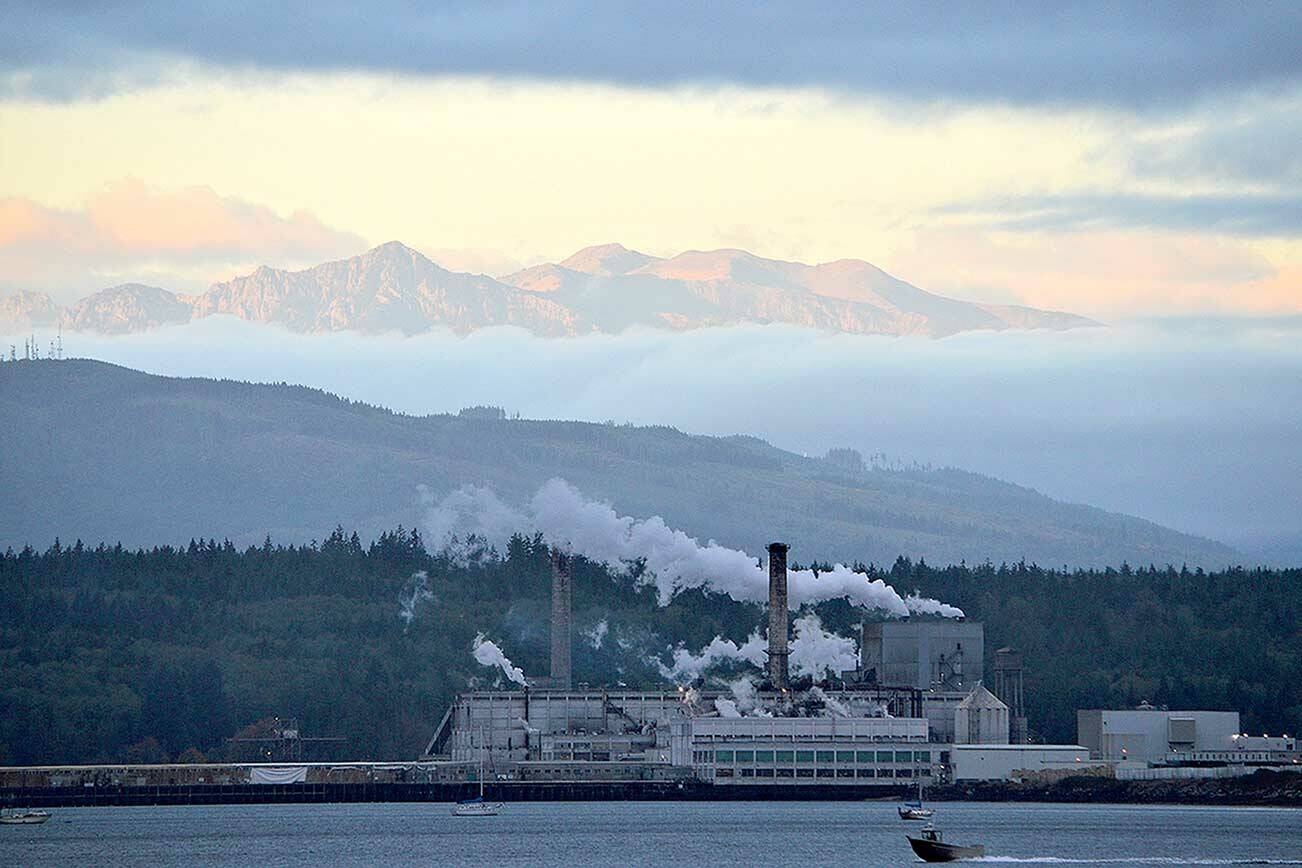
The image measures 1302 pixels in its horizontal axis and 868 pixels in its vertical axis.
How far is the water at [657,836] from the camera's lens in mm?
144875

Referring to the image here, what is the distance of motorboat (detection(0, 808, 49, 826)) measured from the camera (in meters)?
184

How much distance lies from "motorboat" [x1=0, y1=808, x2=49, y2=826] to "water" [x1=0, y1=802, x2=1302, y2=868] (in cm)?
123

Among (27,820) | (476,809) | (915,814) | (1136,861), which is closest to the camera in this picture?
(1136,861)

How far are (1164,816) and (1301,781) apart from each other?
18.9 meters

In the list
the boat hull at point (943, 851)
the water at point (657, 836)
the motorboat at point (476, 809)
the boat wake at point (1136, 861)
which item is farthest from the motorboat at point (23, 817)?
the boat wake at point (1136, 861)

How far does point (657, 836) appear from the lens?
6432 inches

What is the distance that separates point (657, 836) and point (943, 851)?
2755 centimetres

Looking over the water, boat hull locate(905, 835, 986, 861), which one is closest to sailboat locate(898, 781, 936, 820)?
the water

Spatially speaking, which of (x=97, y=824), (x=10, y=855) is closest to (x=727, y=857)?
(x=10, y=855)

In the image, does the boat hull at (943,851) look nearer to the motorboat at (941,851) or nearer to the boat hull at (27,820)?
the motorboat at (941,851)

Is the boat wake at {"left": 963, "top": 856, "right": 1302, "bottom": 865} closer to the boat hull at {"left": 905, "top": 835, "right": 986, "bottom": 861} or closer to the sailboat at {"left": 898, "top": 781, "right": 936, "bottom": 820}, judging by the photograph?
the boat hull at {"left": 905, "top": 835, "right": 986, "bottom": 861}

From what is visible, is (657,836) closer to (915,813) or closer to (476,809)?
(915,813)

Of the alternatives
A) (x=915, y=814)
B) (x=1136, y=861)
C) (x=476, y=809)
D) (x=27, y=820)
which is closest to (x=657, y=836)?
(x=915, y=814)

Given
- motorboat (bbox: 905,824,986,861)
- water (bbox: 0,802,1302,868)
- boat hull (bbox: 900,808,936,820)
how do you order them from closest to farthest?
motorboat (bbox: 905,824,986,861)
water (bbox: 0,802,1302,868)
boat hull (bbox: 900,808,936,820)
